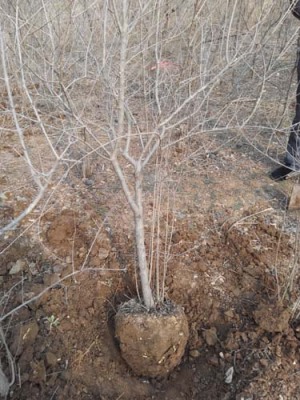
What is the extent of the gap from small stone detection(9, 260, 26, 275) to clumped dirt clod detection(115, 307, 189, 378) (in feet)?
2.42

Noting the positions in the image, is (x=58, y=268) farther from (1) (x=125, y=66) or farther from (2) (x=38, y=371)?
(1) (x=125, y=66)

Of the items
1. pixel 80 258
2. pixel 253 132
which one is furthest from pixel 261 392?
pixel 253 132

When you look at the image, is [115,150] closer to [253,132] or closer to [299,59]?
[299,59]

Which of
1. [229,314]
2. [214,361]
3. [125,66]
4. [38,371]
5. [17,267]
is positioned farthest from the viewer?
[17,267]

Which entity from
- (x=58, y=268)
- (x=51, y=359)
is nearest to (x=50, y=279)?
(x=58, y=268)

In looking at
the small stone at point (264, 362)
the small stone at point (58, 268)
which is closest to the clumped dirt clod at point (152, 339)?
the small stone at point (264, 362)

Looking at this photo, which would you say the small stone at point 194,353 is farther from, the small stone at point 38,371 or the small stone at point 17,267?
the small stone at point 17,267

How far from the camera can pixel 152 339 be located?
82.5 inches

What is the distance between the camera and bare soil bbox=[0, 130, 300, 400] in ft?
6.93

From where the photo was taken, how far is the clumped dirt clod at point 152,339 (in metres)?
2.10

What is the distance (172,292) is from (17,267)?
990 mm

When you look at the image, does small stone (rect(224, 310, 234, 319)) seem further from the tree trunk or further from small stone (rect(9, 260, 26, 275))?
small stone (rect(9, 260, 26, 275))

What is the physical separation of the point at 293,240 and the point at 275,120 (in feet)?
→ 5.76

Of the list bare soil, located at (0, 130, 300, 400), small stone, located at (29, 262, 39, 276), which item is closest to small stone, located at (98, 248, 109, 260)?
bare soil, located at (0, 130, 300, 400)
